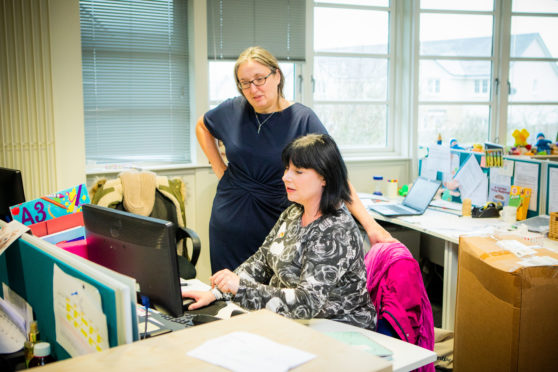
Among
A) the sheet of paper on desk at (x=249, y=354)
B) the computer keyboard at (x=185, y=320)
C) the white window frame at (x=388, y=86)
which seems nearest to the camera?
the sheet of paper on desk at (x=249, y=354)

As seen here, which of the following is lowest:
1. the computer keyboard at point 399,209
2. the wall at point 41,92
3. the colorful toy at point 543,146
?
the computer keyboard at point 399,209

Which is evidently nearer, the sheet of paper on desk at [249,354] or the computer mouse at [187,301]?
the sheet of paper on desk at [249,354]

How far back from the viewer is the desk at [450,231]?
275 cm

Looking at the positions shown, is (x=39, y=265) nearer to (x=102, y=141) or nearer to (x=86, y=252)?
(x=86, y=252)

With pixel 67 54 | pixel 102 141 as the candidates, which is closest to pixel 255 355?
pixel 67 54

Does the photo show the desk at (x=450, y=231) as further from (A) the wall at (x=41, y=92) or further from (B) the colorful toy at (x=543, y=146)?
(A) the wall at (x=41, y=92)

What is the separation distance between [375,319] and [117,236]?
908 millimetres

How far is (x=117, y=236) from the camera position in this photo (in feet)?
4.63

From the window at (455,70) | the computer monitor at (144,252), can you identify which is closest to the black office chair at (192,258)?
the computer monitor at (144,252)

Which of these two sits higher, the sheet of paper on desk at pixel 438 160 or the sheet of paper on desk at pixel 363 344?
the sheet of paper on desk at pixel 438 160

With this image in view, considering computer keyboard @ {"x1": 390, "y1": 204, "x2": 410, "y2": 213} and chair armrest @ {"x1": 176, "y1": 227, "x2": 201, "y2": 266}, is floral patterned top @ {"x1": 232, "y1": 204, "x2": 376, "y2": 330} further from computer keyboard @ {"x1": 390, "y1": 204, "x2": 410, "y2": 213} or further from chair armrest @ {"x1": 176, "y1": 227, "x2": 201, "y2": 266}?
computer keyboard @ {"x1": 390, "y1": 204, "x2": 410, "y2": 213}

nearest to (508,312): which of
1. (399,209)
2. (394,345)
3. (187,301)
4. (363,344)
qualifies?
(394,345)

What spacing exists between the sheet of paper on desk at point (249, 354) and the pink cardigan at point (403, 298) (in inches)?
32.2

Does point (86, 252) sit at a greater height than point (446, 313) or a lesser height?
greater
